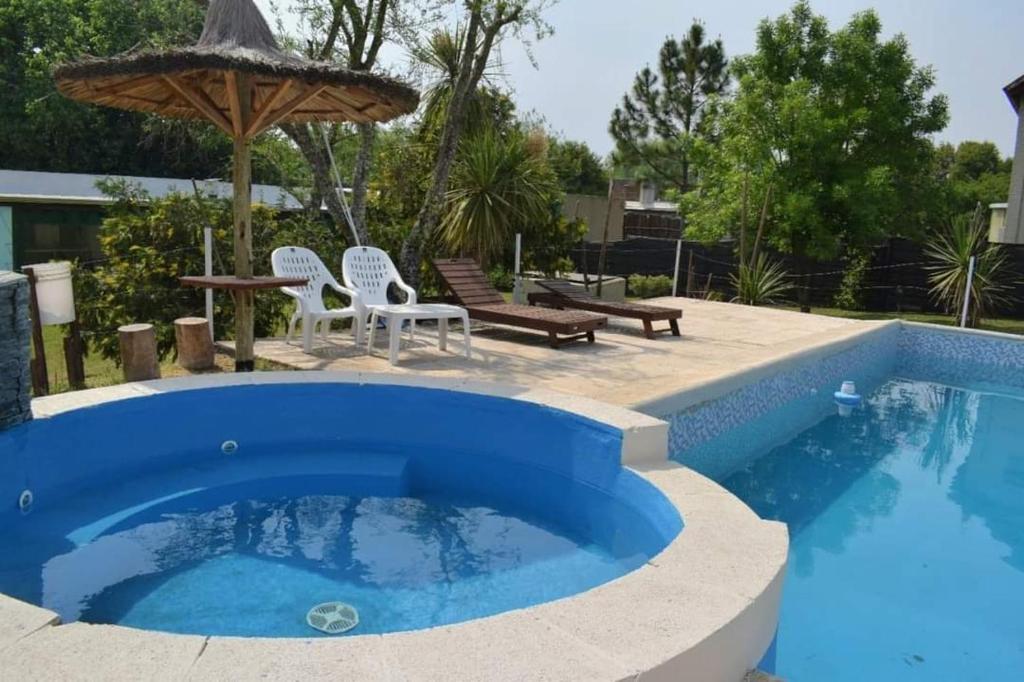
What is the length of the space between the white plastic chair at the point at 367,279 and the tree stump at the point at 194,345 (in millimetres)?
1457

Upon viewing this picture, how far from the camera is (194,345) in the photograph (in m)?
6.47

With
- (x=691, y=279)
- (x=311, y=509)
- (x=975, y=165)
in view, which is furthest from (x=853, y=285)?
(x=975, y=165)

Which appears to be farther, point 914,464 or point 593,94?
point 593,94

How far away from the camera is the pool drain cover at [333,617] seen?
11.1 feet

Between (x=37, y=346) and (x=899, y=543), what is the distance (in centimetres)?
636

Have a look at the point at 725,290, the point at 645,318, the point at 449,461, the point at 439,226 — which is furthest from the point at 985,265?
the point at 449,461

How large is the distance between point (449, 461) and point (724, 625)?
3217 mm

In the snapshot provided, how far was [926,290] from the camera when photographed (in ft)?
52.0

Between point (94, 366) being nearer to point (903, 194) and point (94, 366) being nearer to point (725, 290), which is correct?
point (725, 290)

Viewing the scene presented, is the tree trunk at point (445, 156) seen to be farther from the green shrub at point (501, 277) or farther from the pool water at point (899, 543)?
the pool water at point (899, 543)

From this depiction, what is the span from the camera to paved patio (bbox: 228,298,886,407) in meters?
6.52

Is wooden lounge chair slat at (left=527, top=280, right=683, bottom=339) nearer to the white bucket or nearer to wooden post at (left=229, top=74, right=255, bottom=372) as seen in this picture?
wooden post at (left=229, top=74, right=255, bottom=372)

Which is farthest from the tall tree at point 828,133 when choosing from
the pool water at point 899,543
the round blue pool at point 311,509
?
the round blue pool at point 311,509

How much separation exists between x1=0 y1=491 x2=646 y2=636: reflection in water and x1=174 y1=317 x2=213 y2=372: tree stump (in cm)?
193
